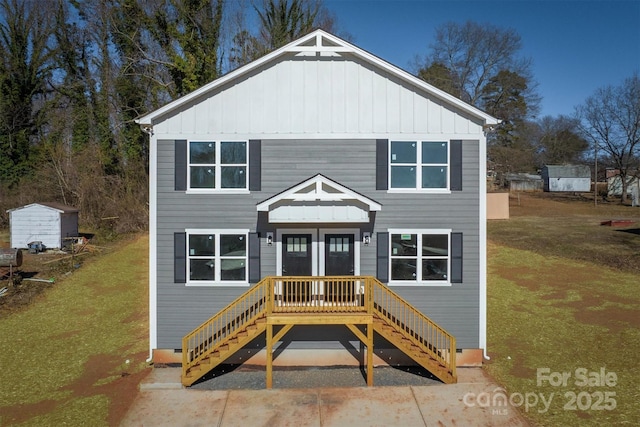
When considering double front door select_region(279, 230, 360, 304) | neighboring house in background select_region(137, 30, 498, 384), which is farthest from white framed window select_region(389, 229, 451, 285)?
double front door select_region(279, 230, 360, 304)

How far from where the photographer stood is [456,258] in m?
11.5

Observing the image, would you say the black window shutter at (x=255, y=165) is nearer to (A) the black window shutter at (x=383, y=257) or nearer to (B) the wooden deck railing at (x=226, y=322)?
(B) the wooden deck railing at (x=226, y=322)

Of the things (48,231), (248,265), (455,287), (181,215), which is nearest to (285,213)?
(248,265)

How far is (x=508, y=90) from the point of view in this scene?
43.5 meters

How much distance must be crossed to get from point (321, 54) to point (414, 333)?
792cm

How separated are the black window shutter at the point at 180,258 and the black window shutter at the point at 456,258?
7.35 metres

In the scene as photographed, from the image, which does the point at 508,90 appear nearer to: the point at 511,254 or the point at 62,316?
the point at 511,254

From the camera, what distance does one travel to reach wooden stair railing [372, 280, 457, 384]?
33.7ft

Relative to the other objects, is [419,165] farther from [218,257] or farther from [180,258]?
[180,258]

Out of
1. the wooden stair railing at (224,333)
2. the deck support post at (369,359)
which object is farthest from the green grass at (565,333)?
the wooden stair railing at (224,333)

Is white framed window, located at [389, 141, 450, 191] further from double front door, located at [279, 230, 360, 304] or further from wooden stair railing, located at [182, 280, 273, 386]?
wooden stair railing, located at [182, 280, 273, 386]

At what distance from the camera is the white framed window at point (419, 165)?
11.5 m

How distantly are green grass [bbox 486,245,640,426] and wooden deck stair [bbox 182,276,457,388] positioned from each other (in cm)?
191

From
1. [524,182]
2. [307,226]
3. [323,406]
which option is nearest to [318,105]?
[307,226]
